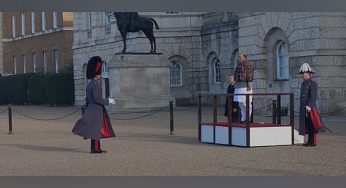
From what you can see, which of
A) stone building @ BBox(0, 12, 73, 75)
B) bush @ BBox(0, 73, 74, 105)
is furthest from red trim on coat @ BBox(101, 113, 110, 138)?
stone building @ BBox(0, 12, 73, 75)

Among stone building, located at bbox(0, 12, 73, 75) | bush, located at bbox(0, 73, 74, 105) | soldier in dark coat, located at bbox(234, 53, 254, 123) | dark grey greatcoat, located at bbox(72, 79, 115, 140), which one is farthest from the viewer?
stone building, located at bbox(0, 12, 73, 75)

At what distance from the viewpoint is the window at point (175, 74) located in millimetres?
44844

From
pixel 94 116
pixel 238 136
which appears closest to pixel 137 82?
pixel 238 136

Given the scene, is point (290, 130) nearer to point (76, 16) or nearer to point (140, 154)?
point (140, 154)

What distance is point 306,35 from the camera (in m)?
29.0

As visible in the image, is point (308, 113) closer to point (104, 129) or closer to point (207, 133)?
point (207, 133)

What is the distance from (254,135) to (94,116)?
337 centimetres

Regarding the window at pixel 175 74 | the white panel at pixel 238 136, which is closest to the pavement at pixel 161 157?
the white panel at pixel 238 136

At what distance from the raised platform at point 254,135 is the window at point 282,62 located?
1377cm

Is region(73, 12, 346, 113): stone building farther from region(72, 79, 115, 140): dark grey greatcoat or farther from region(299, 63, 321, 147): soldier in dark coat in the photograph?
region(72, 79, 115, 140): dark grey greatcoat

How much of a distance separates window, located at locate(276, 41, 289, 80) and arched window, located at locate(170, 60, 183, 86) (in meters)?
13.7

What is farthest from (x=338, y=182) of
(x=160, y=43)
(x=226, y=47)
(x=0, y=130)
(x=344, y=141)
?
(x=160, y=43)

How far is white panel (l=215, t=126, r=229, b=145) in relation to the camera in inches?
694

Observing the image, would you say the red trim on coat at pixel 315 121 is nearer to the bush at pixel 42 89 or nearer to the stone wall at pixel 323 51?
the stone wall at pixel 323 51
